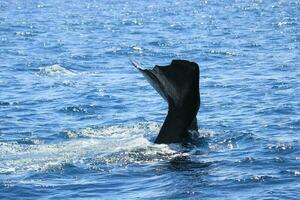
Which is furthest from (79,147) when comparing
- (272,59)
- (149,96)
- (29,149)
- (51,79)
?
(272,59)

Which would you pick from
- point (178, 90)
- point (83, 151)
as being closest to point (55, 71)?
point (83, 151)

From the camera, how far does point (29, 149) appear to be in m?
19.7

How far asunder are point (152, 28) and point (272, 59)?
24411mm

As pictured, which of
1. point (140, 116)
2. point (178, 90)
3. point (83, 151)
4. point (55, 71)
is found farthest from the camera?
point (55, 71)

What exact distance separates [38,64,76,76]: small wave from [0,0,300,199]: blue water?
0.04 meters

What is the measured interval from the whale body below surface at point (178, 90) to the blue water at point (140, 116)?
534mm

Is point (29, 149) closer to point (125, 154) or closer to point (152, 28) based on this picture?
point (125, 154)

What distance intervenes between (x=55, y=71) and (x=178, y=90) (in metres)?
18.4

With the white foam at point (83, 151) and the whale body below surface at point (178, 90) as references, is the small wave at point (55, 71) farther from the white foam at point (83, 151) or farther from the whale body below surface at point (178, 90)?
the whale body below surface at point (178, 90)

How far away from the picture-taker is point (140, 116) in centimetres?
2450

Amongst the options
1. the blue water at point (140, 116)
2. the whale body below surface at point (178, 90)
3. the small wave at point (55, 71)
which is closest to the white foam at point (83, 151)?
the blue water at point (140, 116)

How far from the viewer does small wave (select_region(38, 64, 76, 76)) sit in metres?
34.9

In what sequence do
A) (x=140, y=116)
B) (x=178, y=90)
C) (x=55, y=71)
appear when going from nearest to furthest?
(x=178, y=90), (x=140, y=116), (x=55, y=71)

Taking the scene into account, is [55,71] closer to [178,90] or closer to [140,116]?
[140,116]
